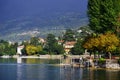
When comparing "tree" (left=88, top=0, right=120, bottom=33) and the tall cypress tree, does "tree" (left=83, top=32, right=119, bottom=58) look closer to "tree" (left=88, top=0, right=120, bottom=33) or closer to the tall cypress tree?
"tree" (left=88, top=0, right=120, bottom=33)

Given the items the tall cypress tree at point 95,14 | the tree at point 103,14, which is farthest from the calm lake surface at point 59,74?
the tall cypress tree at point 95,14

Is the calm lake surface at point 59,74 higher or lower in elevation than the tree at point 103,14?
lower

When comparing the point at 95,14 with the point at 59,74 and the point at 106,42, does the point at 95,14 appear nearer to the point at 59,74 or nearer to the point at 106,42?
the point at 106,42

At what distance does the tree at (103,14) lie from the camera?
86688mm

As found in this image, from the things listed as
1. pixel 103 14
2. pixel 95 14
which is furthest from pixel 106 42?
pixel 95 14

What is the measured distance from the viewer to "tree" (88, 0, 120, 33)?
86688 mm

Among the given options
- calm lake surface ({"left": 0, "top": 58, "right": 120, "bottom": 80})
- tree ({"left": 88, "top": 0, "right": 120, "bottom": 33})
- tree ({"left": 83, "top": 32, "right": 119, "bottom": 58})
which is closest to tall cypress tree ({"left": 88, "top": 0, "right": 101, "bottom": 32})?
tree ({"left": 88, "top": 0, "right": 120, "bottom": 33})

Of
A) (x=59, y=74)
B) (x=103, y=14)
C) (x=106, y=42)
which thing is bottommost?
(x=59, y=74)

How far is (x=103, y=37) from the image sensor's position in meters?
86.4

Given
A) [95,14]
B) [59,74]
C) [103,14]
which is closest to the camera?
[59,74]

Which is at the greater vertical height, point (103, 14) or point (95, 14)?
point (95, 14)

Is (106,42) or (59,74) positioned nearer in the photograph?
(59,74)

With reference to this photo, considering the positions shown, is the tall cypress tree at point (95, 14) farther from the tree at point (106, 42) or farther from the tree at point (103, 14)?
the tree at point (106, 42)

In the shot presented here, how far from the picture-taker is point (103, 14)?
8806cm
